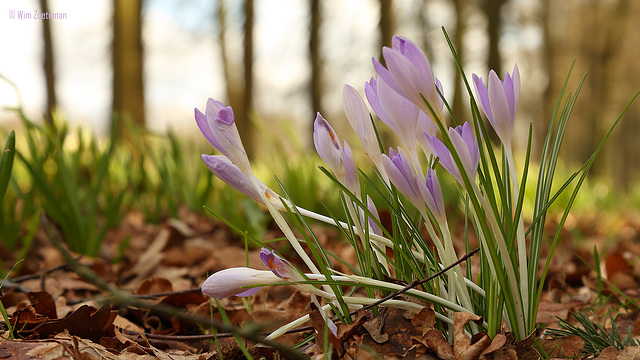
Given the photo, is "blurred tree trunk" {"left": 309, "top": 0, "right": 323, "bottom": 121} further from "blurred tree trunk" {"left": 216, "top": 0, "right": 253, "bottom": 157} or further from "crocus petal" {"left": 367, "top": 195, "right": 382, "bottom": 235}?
"crocus petal" {"left": 367, "top": 195, "right": 382, "bottom": 235}

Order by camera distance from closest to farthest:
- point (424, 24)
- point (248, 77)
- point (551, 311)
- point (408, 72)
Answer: point (408, 72) → point (551, 311) → point (248, 77) → point (424, 24)

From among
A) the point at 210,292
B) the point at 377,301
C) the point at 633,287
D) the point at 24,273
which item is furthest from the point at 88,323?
the point at 633,287

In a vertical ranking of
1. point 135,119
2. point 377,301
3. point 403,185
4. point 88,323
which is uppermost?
point 403,185

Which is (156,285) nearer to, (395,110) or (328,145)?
(328,145)

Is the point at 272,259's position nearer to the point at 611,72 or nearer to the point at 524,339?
the point at 524,339

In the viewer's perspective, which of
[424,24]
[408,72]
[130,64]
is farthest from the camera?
[424,24]

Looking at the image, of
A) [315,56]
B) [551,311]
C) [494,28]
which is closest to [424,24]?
[494,28]
